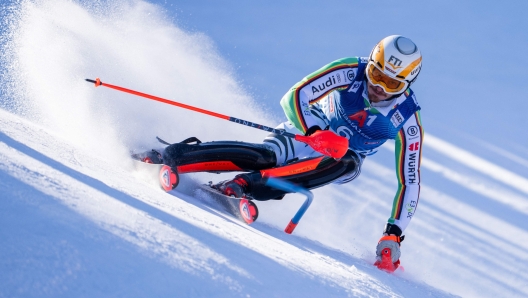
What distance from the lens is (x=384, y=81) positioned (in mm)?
3850

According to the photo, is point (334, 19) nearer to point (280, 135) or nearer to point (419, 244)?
point (419, 244)

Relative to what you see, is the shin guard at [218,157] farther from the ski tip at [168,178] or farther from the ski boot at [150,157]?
the ski tip at [168,178]

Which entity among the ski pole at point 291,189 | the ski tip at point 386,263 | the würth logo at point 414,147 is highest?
the würth logo at point 414,147

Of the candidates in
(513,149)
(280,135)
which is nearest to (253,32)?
(513,149)

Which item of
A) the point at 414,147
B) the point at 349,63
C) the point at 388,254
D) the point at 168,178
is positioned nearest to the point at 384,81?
the point at 349,63

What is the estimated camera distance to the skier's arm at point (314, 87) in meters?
3.99

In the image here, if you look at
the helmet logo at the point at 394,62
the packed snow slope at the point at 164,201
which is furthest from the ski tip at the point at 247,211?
the helmet logo at the point at 394,62

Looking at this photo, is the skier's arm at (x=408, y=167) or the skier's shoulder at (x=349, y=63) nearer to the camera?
the skier's shoulder at (x=349, y=63)

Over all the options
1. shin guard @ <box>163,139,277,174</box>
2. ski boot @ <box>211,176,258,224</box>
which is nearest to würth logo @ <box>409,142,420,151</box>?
shin guard @ <box>163,139,277,174</box>

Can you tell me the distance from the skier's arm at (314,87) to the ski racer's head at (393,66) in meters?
0.18

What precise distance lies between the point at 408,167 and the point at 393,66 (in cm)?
79

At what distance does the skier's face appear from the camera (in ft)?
12.9

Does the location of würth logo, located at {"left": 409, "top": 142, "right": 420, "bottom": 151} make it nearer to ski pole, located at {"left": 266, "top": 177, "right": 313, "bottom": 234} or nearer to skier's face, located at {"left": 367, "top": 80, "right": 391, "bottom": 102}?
skier's face, located at {"left": 367, "top": 80, "right": 391, "bottom": 102}

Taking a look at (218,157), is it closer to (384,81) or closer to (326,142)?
(326,142)
